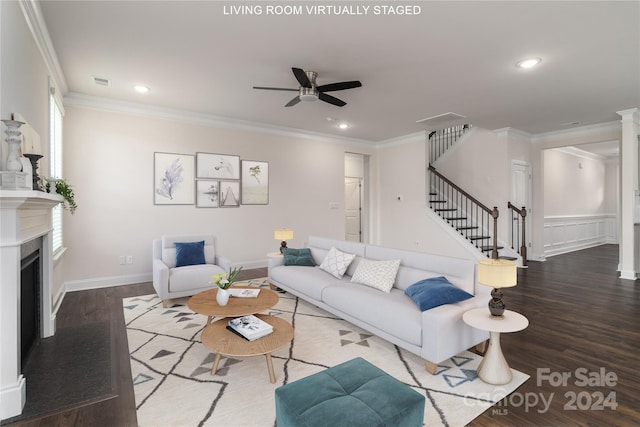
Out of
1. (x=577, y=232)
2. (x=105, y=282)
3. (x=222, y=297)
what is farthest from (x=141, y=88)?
(x=577, y=232)

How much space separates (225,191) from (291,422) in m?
5.15

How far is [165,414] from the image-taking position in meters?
2.04

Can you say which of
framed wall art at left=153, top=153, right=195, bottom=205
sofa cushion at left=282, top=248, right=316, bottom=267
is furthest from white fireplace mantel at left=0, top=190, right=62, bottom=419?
framed wall art at left=153, top=153, right=195, bottom=205

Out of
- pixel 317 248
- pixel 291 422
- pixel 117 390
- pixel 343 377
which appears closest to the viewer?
pixel 291 422

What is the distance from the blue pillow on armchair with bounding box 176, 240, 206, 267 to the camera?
180 inches

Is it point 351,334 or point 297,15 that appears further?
point 351,334

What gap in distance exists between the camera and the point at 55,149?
4121 millimetres

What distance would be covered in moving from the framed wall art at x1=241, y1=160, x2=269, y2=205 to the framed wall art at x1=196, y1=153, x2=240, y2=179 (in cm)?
19

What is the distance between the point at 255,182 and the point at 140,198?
81.9 inches

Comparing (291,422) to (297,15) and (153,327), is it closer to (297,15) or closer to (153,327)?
(153,327)

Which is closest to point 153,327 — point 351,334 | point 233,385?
point 233,385

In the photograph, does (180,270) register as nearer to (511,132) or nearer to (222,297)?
(222,297)

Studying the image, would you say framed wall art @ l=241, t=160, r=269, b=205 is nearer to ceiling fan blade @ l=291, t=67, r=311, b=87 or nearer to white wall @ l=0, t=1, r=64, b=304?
ceiling fan blade @ l=291, t=67, r=311, b=87

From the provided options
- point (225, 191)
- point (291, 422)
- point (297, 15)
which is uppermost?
point (297, 15)
